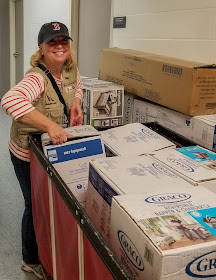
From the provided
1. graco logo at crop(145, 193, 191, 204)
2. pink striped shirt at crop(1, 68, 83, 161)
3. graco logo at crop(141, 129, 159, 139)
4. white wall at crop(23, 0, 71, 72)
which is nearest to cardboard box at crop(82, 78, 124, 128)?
graco logo at crop(141, 129, 159, 139)

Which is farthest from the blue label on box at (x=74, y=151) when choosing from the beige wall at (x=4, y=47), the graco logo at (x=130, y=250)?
the beige wall at (x=4, y=47)

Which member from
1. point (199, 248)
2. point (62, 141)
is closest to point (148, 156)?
point (62, 141)

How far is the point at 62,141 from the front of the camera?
1.64 metres

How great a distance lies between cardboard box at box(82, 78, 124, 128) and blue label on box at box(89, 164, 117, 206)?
1018 mm

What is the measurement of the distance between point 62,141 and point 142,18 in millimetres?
1797

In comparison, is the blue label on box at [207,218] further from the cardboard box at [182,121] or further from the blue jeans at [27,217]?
Result: the blue jeans at [27,217]

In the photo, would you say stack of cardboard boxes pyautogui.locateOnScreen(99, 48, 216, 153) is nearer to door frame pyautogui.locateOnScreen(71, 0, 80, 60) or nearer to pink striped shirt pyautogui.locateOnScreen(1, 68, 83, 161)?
pink striped shirt pyautogui.locateOnScreen(1, 68, 83, 161)

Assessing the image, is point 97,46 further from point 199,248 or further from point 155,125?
point 199,248

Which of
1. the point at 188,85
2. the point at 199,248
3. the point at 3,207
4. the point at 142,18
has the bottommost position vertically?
the point at 3,207

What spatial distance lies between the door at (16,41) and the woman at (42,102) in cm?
523

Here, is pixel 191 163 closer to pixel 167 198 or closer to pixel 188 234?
pixel 167 198

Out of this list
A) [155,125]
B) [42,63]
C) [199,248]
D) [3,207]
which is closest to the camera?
[199,248]

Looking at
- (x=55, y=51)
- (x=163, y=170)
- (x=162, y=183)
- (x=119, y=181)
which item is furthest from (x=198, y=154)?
(x=55, y=51)

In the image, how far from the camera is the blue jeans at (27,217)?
75.7 inches
